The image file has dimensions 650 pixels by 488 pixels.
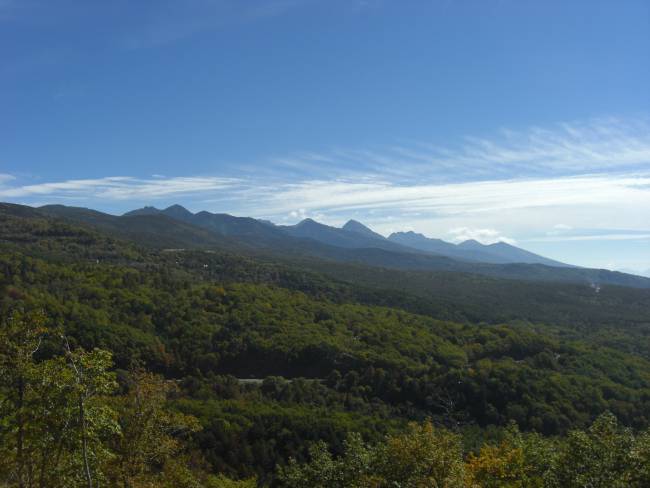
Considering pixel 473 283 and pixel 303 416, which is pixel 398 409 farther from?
pixel 473 283

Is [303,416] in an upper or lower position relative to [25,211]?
lower

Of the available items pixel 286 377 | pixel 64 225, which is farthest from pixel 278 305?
pixel 64 225

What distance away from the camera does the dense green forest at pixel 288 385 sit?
11719mm

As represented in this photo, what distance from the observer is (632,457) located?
16.5 m

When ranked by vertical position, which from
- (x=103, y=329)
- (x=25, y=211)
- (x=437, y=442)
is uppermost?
(x=25, y=211)

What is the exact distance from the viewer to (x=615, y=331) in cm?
12281

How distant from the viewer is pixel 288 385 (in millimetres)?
71625

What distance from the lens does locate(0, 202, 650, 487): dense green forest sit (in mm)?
11719

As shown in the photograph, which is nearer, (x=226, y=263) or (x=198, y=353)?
(x=198, y=353)

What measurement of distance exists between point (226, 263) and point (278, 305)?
57.2m

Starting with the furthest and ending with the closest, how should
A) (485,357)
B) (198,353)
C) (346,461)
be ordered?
1. (485,357)
2. (198,353)
3. (346,461)

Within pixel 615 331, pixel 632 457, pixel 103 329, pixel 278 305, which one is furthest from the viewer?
pixel 615 331

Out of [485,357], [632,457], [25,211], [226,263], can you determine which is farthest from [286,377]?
[25,211]

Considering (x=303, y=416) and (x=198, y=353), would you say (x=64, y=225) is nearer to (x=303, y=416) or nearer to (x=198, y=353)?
(x=198, y=353)
